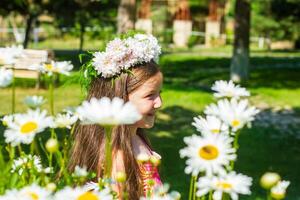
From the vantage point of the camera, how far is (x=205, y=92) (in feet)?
45.4

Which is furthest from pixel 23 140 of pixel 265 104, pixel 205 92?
pixel 205 92

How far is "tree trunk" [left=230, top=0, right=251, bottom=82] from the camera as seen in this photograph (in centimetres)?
1509

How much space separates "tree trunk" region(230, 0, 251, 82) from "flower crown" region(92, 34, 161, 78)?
12.5 m

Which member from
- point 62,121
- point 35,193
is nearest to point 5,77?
point 62,121

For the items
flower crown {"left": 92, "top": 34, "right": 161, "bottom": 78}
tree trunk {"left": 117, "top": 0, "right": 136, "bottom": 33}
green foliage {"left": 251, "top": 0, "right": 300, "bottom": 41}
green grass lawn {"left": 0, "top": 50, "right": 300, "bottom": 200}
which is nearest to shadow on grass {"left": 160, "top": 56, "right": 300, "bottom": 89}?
green grass lawn {"left": 0, "top": 50, "right": 300, "bottom": 200}

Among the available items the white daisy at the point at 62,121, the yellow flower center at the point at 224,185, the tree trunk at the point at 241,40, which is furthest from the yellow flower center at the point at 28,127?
the tree trunk at the point at 241,40

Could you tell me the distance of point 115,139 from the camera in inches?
103

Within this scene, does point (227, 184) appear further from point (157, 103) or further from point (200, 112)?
point (200, 112)

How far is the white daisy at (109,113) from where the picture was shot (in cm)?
107

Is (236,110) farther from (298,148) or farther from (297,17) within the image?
(297,17)

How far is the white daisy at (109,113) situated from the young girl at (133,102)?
141 cm

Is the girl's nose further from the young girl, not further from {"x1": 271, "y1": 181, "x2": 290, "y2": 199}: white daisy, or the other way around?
{"x1": 271, "y1": 181, "x2": 290, "y2": 199}: white daisy

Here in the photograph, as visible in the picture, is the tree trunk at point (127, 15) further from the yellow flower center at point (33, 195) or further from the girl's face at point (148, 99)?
the yellow flower center at point (33, 195)

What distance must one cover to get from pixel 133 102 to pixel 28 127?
137 cm
